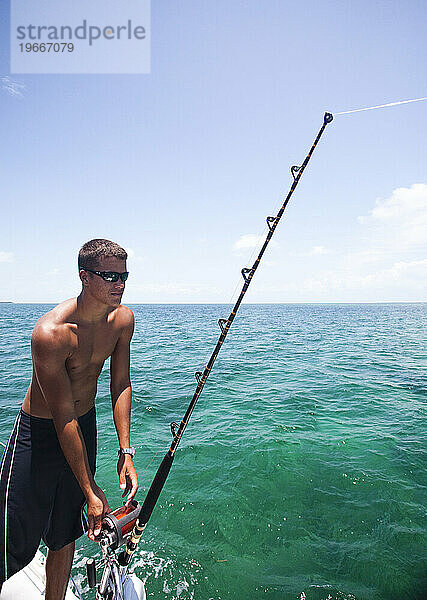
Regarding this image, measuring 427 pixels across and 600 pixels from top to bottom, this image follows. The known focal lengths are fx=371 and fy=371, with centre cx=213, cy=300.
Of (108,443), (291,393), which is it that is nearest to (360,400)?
(291,393)

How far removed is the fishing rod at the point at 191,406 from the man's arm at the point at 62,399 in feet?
1.03

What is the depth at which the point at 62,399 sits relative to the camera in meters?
2.47

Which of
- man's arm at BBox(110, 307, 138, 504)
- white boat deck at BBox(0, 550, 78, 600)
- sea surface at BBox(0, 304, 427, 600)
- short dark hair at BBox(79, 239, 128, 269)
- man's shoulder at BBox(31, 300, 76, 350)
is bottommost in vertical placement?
sea surface at BBox(0, 304, 427, 600)

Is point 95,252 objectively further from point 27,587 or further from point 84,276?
point 27,587

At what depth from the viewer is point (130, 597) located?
8.95ft

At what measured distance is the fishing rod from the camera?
270cm

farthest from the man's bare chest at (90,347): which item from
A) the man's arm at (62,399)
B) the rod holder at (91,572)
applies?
the rod holder at (91,572)

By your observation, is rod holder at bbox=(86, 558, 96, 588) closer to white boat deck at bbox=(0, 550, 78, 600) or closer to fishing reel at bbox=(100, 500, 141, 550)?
fishing reel at bbox=(100, 500, 141, 550)

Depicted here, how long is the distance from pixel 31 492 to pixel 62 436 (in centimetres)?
56

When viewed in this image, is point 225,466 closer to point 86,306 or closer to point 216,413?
point 216,413

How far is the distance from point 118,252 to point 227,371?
12.9 meters

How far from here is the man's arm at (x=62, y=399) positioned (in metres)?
2.43

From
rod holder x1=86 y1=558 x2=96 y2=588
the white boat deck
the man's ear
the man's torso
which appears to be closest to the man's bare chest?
the man's torso

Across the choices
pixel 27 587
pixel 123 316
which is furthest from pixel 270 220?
pixel 27 587
